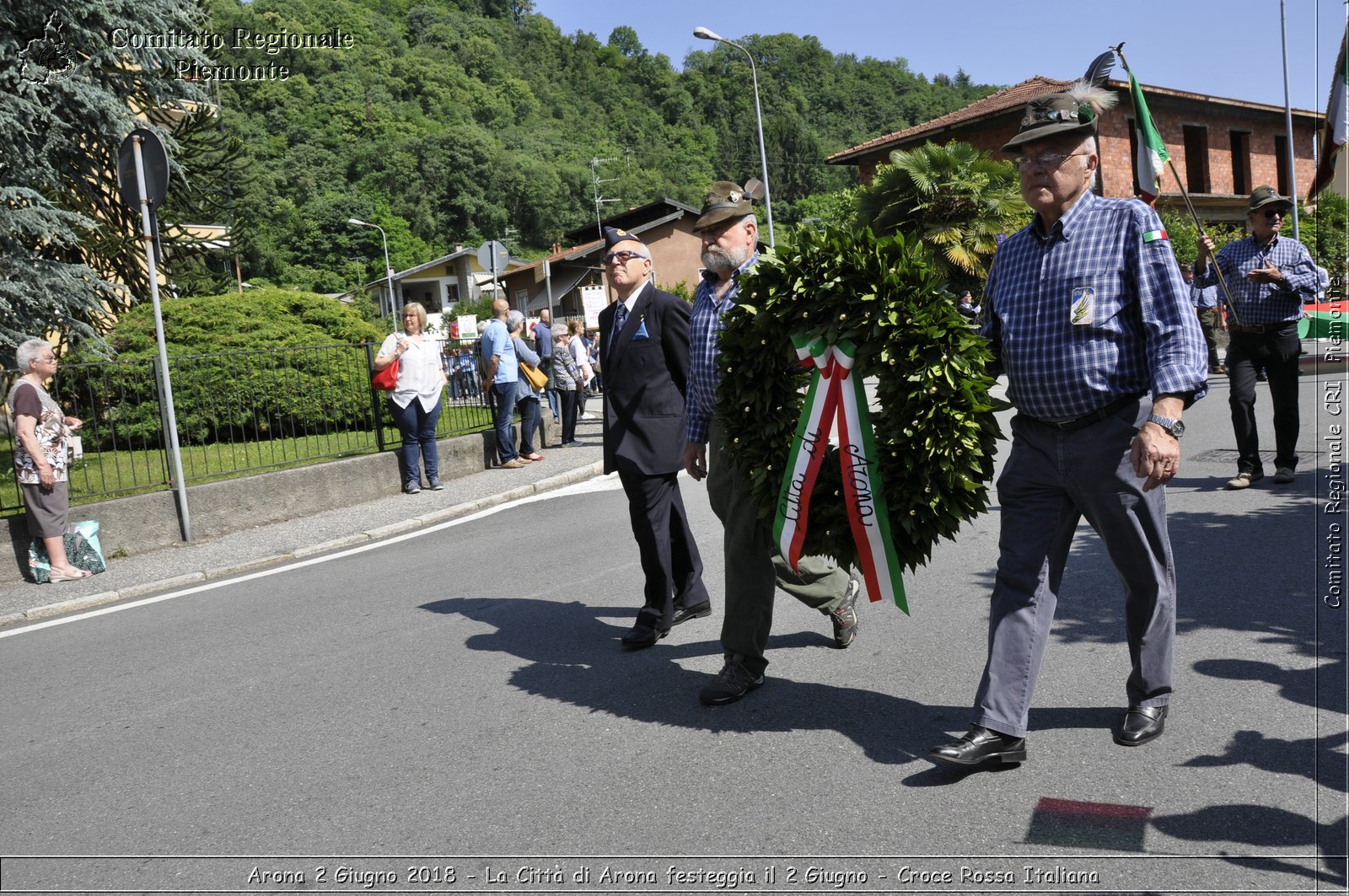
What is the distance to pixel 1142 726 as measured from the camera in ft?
12.9

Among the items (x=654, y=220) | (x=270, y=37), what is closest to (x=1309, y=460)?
(x=270, y=37)

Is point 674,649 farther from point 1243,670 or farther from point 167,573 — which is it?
point 167,573

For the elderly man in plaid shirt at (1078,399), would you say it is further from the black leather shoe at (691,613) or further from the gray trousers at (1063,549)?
the black leather shoe at (691,613)

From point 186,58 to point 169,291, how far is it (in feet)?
15.6

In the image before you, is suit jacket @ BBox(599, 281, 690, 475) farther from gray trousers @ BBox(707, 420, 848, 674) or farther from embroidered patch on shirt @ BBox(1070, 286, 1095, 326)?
embroidered patch on shirt @ BBox(1070, 286, 1095, 326)

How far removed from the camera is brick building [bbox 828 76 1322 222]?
3934cm

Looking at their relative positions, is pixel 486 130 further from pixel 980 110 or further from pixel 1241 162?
pixel 1241 162

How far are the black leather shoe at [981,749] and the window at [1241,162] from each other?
48418 mm

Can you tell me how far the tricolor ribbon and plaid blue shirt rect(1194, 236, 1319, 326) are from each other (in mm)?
5733

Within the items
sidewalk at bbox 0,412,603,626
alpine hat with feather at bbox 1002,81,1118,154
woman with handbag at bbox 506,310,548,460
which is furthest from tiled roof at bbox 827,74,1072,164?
alpine hat with feather at bbox 1002,81,1118,154

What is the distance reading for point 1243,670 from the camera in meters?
4.54

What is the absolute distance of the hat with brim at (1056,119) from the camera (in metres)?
3.75

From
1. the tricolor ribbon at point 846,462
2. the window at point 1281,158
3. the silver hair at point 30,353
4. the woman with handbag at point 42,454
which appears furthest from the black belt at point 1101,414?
the window at point 1281,158

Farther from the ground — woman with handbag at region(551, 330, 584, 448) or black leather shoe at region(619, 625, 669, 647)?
woman with handbag at region(551, 330, 584, 448)
